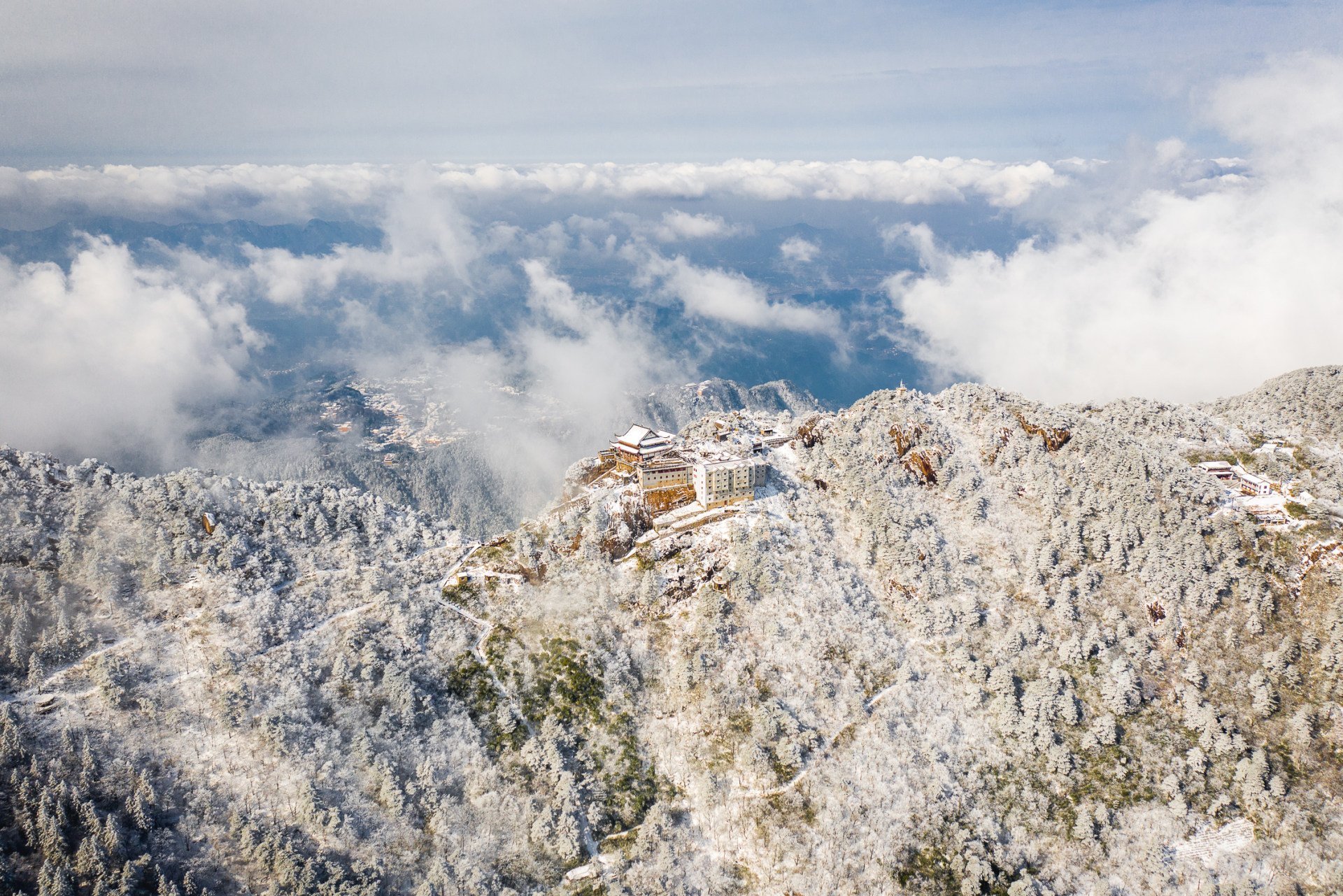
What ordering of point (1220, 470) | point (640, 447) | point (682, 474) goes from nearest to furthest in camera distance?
point (640, 447)
point (682, 474)
point (1220, 470)

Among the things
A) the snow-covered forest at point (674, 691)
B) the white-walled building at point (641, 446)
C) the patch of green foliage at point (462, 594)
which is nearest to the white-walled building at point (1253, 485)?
the snow-covered forest at point (674, 691)

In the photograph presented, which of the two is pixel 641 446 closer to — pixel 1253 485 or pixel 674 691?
pixel 674 691

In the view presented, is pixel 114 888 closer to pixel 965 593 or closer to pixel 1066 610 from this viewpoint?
pixel 965 593

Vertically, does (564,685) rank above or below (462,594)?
below

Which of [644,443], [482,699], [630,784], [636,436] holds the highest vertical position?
[636,436]

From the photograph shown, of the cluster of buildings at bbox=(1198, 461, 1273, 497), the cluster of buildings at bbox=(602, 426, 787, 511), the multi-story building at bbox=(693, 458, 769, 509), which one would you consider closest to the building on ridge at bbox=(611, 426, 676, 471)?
the cluster of buildings at bbox=(602, 426, 787, 511)

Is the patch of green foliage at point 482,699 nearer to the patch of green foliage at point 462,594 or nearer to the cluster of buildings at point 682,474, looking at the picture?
the patch of green foliage at point 462,594

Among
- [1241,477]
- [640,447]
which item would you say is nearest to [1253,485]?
[1241,477]

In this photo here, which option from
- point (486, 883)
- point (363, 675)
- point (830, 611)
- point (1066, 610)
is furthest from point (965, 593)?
point (363, 675)

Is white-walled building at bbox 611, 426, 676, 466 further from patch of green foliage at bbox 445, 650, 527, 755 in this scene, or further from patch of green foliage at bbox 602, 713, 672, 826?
patch of green foliage at bbox 602, 713, 672, 826
